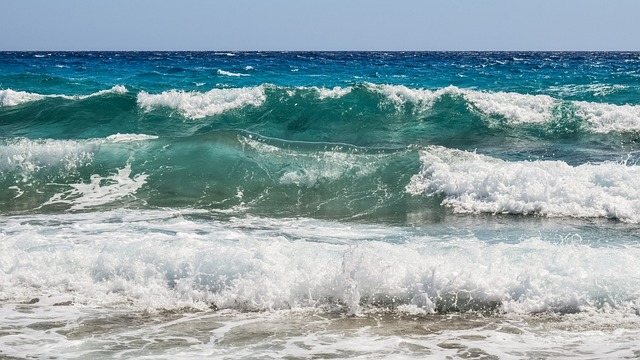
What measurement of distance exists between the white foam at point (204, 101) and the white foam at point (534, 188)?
409 inches

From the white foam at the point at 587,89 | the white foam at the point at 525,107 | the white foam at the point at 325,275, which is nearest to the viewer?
the white foam at the point at 325,275

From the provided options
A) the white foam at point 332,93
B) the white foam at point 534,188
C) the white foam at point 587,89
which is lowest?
the white foam at point 534,188

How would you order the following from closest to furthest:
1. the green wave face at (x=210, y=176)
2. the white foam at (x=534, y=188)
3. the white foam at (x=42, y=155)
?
the white foam at (x=534, y=188) < the green wave face at (x=210, y=176) < the white foam at (x=42, y=155)

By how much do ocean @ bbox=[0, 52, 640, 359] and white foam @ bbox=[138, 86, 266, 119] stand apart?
22.9 inches

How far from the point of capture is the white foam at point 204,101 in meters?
21.9

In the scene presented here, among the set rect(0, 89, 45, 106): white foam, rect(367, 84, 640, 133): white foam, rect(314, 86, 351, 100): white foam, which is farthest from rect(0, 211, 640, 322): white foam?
rect(0, 89, 45, 106): white foam

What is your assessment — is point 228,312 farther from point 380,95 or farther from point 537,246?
point 380,95

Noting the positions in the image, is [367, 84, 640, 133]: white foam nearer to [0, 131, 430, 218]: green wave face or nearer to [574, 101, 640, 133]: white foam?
[574, 101, 640, 133]: white foam

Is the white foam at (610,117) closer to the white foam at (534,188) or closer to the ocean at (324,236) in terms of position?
the ocean at (324,236)

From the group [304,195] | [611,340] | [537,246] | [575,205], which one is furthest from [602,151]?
[611,340]

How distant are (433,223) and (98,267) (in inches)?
192

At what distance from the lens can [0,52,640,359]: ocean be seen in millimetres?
6098

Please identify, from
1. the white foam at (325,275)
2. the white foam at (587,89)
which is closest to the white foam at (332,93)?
the white foam at (587,89)

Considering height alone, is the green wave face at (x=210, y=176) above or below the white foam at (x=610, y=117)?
below
